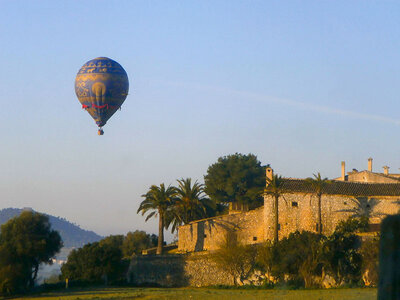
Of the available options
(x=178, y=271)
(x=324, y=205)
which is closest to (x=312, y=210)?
(x=324, y=205)

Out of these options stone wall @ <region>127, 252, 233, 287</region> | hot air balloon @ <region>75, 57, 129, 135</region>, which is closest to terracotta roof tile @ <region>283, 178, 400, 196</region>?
stone wall @ <region>127, 252, 233, 287</region>

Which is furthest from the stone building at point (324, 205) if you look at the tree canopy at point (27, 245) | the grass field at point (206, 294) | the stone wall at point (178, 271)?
the tree canopy at point (27, 245)

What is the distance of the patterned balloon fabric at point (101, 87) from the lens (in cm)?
4959

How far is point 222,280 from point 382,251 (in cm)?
5002

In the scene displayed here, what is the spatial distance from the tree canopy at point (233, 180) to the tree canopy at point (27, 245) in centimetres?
1913

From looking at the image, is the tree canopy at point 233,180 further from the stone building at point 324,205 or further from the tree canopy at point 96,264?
the tree canopy at point 96,264

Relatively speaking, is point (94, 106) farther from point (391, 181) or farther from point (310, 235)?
point (391, 181)

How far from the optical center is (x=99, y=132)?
2002 inches

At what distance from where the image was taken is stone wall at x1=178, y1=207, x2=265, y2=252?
5888 cm

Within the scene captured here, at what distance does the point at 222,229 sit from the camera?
195 feet

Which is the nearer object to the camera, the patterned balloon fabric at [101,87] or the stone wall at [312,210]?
the patterned balloon fabric at [101,87]

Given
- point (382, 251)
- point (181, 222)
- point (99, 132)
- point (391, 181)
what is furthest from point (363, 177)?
point (382, 251)

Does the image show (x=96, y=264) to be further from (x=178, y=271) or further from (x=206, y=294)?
(x=206, y=294)

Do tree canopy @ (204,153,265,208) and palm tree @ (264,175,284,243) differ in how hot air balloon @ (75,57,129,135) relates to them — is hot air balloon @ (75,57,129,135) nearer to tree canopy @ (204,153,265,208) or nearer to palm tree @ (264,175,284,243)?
palm tree @ (264,175,284,243)
